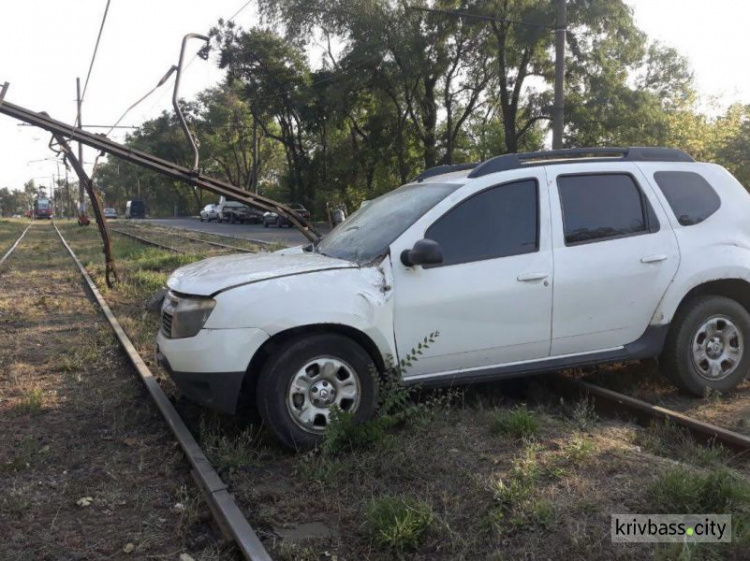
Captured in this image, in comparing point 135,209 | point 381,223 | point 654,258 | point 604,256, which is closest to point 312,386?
point 381,223

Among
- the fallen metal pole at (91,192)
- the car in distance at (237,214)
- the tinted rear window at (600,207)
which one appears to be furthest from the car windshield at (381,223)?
the car in distance at (237,214)

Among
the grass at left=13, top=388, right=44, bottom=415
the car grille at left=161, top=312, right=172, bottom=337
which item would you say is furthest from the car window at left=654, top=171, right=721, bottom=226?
the grass at left=13, top=388, right=44, bottom=415

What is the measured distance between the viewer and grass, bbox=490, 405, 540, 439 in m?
4.17

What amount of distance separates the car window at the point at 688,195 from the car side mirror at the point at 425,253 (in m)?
2.03

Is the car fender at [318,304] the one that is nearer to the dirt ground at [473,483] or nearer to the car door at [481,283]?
the car door at [481,283]

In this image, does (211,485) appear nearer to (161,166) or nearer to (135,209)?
(161,166)

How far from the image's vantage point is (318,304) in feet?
13.3

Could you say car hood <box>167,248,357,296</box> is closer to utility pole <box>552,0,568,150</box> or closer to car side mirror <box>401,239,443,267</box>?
car side mirror <box>401,239,443,267</box>

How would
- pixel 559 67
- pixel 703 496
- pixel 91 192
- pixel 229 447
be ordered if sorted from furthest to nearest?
1. pixel 559 67
2. pixel 91 192
3. pixel 229 447
4. pixel 703 496

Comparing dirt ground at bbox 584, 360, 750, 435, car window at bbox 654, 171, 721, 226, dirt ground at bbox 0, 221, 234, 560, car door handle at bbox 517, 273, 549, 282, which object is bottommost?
dirt ground at bbox 0, 221, 234, 560

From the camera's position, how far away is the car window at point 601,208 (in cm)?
479

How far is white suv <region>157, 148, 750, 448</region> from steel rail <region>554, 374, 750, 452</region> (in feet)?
1.13

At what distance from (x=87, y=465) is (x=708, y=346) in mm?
4389

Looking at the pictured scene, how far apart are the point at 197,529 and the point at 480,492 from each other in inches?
56.1
